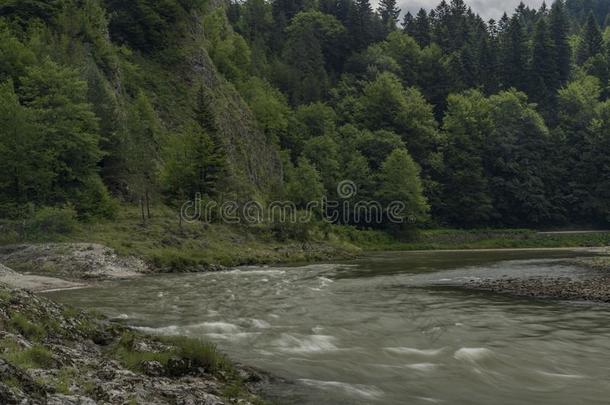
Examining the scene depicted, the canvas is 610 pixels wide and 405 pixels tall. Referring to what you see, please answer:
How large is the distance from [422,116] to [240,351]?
110m

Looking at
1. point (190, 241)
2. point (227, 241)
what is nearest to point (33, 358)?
point (190, 241)

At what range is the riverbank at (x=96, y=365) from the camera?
31.2 feet

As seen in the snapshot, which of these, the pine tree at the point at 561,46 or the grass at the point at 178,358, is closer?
the grass at the point at 178,358

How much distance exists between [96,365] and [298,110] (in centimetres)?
11223

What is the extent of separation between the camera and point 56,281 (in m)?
34.3

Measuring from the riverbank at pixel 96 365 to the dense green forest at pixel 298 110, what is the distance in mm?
36016

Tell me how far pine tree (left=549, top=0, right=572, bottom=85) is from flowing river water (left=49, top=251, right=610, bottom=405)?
431 ft

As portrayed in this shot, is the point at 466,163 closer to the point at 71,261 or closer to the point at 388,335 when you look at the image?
the point at 71,261

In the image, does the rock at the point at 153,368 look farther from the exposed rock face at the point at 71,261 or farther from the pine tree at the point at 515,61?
the pine tree at the point at 515,61

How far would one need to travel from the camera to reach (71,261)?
40156 millimetres

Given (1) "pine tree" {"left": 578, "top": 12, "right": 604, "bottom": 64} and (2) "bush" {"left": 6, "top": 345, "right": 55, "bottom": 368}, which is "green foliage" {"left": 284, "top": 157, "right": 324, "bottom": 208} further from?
(1) "pine tree" {"left": 578, "top": 12, "right": 604, "bottom": 64}

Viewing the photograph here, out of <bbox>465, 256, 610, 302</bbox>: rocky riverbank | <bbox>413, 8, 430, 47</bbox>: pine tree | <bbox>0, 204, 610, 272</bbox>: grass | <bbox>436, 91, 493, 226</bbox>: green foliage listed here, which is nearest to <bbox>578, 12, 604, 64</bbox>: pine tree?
<bbox>413, 8, 430, 47</bbox>: pine tree

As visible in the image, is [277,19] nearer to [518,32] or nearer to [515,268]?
[518,32]

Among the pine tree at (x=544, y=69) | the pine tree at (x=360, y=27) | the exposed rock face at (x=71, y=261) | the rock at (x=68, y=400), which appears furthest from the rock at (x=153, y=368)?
the pine tree at (x=360, y=27)
